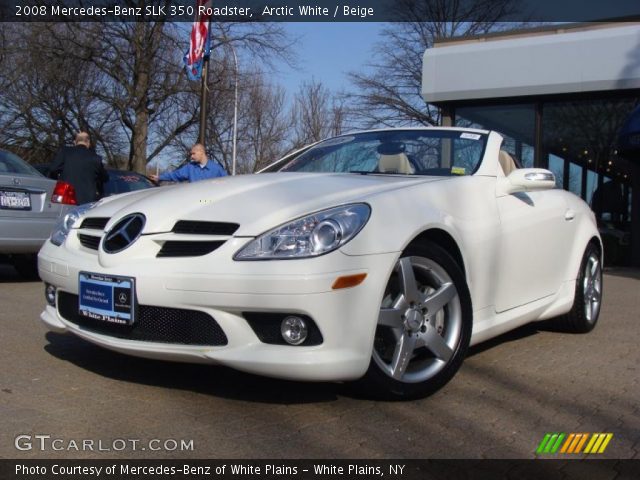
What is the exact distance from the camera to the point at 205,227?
10.3 ft

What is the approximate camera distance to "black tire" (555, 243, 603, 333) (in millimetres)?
5082

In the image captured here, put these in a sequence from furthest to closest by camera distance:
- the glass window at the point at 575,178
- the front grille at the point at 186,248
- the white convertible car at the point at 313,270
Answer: the glass window at the point at 575,178
the front grille at the point at 186,248
the white convertible car at the point at 313,270

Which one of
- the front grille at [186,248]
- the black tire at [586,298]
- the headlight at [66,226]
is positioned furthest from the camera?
the black tire at [586,298]

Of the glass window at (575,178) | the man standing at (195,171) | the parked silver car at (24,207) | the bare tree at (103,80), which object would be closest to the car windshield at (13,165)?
the parked silver car at (24,207)

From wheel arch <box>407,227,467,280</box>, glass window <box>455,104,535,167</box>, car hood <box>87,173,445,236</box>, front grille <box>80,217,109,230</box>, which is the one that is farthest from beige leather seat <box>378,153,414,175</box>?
glass window <box>455,104,535,167</box>

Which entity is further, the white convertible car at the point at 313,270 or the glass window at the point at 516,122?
the glass window at the point at 516,122

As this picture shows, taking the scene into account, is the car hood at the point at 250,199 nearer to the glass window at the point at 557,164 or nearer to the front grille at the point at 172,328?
the front grille at the point at 172,328

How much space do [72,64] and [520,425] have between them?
24.8m

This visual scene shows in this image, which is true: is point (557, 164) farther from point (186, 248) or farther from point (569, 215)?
point (186, 248)

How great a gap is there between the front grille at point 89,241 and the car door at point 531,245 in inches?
86.2

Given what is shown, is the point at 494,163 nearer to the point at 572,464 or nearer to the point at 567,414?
the point at 567,414

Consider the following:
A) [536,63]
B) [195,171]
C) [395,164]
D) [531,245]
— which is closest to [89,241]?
[395,164]

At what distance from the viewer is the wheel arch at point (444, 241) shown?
343 centimetres

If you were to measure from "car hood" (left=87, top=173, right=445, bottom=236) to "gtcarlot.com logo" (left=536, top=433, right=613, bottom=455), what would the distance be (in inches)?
51.8
